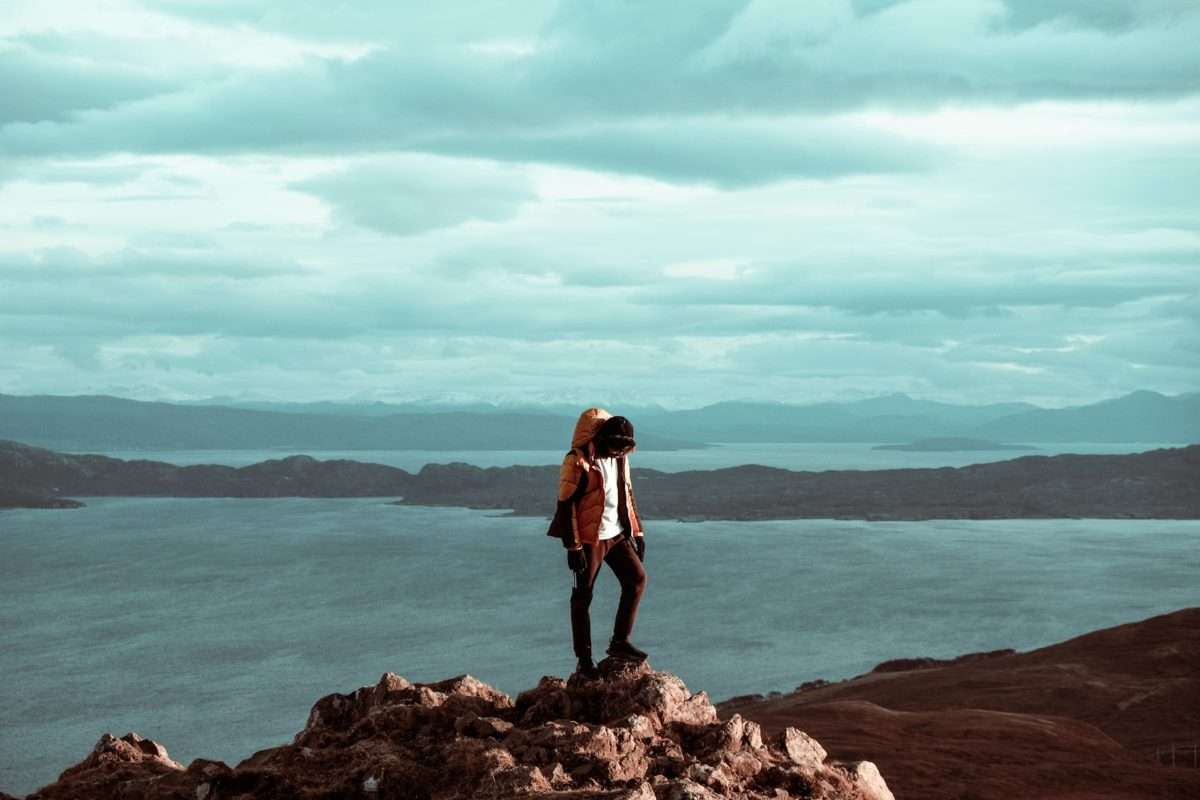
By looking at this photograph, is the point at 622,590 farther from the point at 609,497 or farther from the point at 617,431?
the point at 617,431

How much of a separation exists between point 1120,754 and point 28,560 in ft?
457

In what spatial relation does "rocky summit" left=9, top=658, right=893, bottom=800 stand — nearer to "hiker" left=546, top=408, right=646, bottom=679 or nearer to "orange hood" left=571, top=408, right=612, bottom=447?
"hiker" left=546, top=408, right=646, bottom=679

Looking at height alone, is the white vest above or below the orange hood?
below

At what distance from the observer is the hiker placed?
12.0 metres

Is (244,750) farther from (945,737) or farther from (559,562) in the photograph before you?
(559,562)

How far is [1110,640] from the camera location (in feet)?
182

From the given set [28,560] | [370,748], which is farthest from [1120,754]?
[28,560]

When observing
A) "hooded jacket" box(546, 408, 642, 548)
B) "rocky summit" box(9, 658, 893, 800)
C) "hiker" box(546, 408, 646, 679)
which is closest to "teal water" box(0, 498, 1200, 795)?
"rocky summit" box(9, 658, 893, 800)

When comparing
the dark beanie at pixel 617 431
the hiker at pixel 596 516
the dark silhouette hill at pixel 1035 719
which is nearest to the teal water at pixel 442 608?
the dark silhouette hill at pixel 1035 719

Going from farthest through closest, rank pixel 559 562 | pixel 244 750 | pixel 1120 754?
pixel 559 562
pixel 244 750
pixel 1120 754

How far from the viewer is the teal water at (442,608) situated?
7500 cm

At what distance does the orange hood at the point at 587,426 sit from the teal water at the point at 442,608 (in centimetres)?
5264

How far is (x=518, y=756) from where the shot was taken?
35.2 feet

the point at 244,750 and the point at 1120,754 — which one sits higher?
the point at 1120,754
